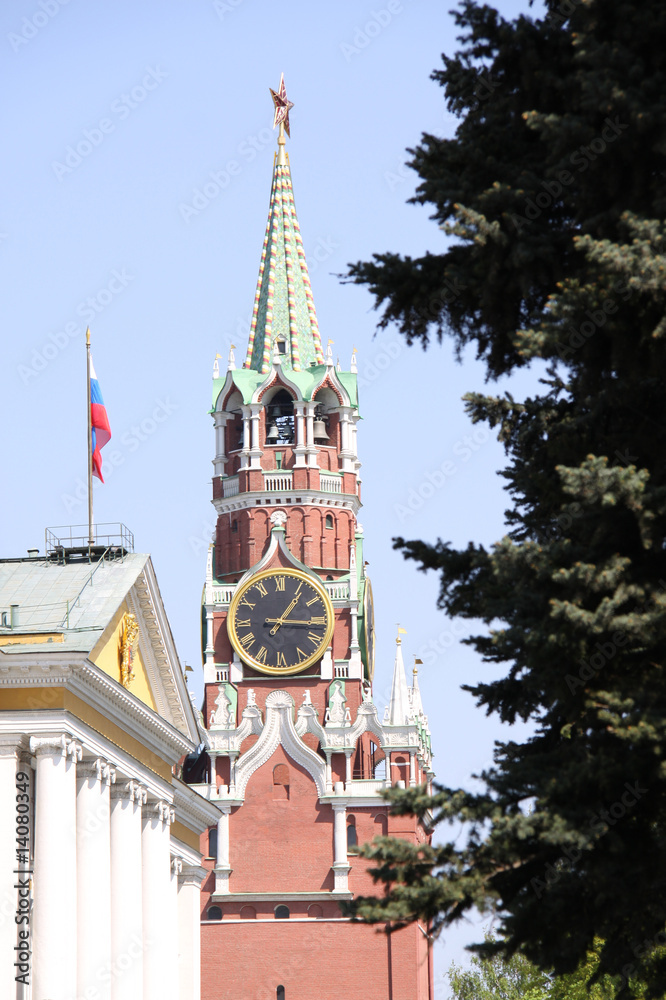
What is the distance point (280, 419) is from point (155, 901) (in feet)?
152

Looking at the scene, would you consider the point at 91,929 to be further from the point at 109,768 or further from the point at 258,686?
the point at 258,686

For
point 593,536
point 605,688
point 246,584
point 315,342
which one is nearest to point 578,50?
point 593,536

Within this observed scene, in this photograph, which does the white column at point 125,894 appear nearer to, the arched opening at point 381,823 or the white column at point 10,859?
the white column at point 10,859

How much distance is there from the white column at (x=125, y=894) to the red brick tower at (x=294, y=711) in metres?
36.3

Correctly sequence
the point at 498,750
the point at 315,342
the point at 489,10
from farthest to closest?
1. the point at 315,342
2. the point at 498,750
3. the point at 489,10

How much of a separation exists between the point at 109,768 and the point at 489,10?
73.5ft

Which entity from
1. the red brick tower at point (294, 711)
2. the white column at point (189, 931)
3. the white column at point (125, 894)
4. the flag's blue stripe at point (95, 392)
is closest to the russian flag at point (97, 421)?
the flag's blue stripe at point (95, 392)

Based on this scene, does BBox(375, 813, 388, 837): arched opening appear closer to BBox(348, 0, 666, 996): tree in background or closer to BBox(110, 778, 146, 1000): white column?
BBox(110, 778, 146, 1000): white column

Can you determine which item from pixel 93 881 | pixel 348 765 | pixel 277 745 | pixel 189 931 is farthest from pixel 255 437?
pixel 93 881

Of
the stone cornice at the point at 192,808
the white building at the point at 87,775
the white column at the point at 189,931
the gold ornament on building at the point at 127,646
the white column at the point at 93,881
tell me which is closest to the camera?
the white building at the point at 87,775

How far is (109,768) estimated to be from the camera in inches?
1540

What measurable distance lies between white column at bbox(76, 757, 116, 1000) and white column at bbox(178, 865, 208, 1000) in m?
15.3

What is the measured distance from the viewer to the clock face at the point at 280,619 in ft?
269

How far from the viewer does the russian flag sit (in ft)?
150
